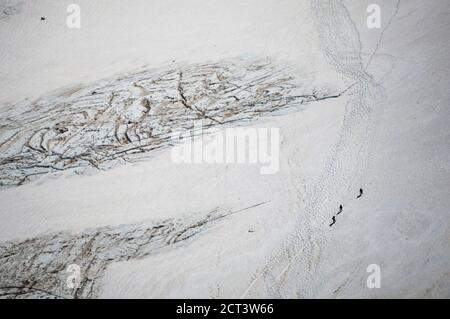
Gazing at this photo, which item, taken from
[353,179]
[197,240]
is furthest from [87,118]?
[353,179]

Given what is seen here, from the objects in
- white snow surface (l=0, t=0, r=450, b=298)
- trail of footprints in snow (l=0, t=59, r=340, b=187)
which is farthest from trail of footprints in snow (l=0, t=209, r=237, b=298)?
trail of footprints in snow (l=0, t=59, r=340, b=187)

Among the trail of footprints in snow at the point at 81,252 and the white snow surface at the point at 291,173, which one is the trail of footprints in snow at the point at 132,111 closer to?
the white snow surface at the point at 291,173

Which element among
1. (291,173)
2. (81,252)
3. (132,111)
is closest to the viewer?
(81,252)

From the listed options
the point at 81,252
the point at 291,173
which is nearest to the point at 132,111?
the point at 81,252

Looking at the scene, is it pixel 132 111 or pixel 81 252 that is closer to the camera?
pixel 81 252

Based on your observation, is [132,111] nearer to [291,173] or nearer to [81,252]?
[81,252]

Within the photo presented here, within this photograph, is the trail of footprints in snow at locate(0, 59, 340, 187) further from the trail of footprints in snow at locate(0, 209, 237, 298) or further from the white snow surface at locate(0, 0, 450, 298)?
the trail of footprints in snow at locate(0, 209, 237, 298)
